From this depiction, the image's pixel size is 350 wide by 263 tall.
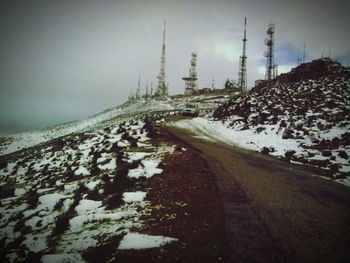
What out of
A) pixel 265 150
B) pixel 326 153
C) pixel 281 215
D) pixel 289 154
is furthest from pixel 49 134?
pixel 281 215

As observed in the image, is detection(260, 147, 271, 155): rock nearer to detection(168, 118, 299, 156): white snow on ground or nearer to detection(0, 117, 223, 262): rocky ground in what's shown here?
detection(168, 118, 299, 156): white snow on ground

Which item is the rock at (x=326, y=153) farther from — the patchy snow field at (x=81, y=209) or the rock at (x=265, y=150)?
the patchy snow field at (x=81, y=209)

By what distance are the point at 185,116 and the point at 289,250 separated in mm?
32955

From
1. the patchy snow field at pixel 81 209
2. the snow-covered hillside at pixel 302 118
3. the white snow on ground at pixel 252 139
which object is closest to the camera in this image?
the patchy snow field at pixel 81 209

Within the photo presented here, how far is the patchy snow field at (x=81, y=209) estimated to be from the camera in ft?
21.8

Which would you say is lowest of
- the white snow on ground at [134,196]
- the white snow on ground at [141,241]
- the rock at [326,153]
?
the white snow on ground at [141,241]

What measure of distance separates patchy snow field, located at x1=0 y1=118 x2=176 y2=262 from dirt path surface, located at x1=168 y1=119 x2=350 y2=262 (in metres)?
2.12

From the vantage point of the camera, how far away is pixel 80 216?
28.6 feet

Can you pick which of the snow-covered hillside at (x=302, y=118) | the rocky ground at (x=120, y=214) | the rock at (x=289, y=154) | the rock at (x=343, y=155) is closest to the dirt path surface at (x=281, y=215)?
the rocky ground at (x=120, y=214)

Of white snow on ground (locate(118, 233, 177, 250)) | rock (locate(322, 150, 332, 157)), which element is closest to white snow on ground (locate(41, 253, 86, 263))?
white snow on ground (locate(118, 233, 177, 250))

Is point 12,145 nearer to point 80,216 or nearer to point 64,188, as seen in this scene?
point 64,188

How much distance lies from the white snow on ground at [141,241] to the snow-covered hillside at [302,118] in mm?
10766

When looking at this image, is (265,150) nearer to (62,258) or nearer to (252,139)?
(252,139)

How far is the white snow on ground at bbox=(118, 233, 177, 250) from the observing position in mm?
6125
